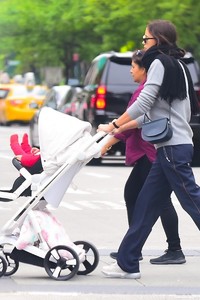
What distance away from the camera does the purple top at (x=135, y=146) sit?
9.09m

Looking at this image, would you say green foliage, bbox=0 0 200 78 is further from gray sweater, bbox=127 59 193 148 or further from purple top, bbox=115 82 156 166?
gray sweater, bbox=127 59 193 148

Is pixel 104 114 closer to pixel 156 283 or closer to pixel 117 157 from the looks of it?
pixel 117 157

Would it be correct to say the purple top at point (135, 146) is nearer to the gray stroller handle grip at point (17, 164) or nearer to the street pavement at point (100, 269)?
the street pavement at point (100, 269)

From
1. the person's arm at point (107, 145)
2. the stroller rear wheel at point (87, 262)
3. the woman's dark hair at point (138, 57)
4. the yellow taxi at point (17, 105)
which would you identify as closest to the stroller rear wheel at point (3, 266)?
the stroller rear wheel at point (87, 262)

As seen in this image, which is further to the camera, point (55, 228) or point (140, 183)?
point (140, 183)

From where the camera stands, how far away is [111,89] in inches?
805

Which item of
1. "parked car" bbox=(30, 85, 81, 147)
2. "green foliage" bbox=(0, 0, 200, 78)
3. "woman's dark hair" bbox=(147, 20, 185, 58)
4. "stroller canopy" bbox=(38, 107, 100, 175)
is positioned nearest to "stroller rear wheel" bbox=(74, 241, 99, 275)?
"stroller canopy" bbox=(38, 107, 100, 175)

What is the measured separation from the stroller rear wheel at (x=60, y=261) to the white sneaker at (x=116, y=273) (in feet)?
0.89

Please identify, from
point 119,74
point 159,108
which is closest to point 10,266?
point 159,108

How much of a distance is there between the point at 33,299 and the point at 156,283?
1.10m

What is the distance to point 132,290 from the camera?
796 centimetres

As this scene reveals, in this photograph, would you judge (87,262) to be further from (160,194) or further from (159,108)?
(159,108)

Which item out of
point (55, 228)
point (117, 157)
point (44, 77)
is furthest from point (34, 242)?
point (44, 77)

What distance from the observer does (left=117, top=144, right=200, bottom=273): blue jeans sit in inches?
326
